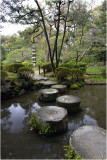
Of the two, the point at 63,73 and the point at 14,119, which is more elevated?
the point at 63,73

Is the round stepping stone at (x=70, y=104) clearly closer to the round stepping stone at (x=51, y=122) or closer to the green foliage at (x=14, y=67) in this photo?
the round stepping stone at (x=51, y=122)

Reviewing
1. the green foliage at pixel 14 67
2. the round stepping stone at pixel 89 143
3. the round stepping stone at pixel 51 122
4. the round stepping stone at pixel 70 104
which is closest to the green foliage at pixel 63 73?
the green foliage at pixel 14 67

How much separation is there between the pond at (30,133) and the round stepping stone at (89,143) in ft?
1.68

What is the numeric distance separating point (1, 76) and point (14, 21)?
4708 millimetres

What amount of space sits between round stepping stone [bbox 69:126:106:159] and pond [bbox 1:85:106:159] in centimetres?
51

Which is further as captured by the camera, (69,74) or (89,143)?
(69,74)

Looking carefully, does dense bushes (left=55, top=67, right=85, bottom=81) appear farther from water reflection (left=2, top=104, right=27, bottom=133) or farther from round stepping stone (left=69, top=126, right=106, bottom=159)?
round stepping stone (left=69, top=126, right=106, bottom=159)

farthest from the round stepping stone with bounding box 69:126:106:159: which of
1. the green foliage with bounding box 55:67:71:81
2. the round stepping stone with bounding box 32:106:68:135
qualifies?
the green foliage with bounding box 55:67:71:81

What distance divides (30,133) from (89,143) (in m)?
1.63

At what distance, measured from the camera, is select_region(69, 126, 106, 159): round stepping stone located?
1.77m

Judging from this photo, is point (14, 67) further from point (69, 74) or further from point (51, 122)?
point (51, 122)

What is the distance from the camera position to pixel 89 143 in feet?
6.50

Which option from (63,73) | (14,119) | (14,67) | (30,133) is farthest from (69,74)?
(30,133)

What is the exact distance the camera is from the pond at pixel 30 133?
227 cm
